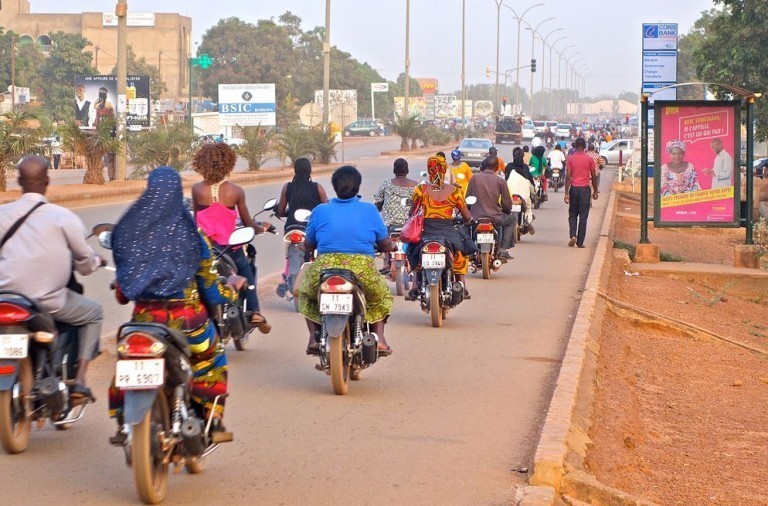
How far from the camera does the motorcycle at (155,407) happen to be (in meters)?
5.25

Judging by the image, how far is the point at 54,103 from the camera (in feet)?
292

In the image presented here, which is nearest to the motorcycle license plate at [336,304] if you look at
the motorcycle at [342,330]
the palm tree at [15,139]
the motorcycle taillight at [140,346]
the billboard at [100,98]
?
the motorcycle at [342,330]

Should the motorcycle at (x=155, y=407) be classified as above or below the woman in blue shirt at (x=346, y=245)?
below

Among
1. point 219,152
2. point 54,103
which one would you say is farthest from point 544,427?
point 54,103

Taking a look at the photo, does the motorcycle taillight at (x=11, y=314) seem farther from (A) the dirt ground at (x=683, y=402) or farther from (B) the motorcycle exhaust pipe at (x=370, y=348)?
(A) the dirt ground at (x=683, y=402)

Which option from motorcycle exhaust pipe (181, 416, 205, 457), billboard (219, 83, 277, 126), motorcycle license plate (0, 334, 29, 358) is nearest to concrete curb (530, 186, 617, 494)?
motorcycle exhaust pipe (181, 416, 205, 457)

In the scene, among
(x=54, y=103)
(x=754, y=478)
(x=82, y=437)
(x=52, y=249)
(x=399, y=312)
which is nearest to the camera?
(x=52, y=249)

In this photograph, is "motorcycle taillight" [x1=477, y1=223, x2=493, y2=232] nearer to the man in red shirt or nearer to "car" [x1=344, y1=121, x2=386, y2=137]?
the man in red shirt

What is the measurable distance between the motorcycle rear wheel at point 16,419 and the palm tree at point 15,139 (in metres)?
20.1

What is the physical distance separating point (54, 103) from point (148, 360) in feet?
287

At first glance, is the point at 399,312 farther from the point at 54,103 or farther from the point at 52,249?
the point at 54,103

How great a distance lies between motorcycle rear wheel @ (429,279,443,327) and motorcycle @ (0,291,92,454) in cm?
520

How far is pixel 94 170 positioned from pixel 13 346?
24983 millimetres

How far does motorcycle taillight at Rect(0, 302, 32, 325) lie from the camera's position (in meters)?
6.04
